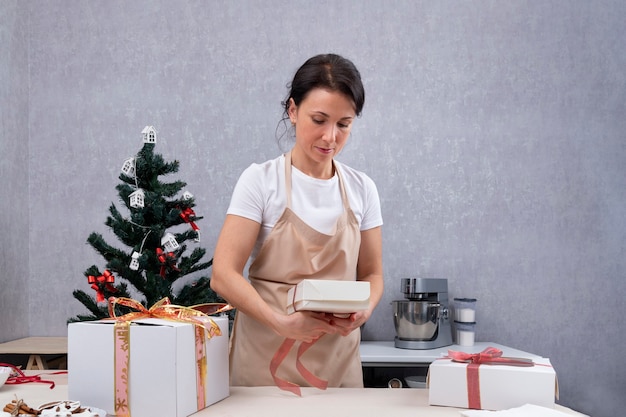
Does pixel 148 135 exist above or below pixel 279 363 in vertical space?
above

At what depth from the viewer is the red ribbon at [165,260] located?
2215 mm

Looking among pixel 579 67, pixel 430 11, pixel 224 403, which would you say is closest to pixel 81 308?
pixel 224 403

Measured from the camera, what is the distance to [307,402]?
113 cm

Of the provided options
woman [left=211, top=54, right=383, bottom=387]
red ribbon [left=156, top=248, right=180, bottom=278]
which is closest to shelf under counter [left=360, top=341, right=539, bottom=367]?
red ribbon [left=156, top=248, right=180, bottom=278]

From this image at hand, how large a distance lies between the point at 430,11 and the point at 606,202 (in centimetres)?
131

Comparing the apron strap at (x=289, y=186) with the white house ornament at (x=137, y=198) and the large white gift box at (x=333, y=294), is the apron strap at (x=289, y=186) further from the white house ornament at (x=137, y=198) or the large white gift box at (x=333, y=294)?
the white house ornament at (x=137, y=198)

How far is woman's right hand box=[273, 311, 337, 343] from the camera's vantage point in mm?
1147

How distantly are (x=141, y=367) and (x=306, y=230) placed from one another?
0.58 meters

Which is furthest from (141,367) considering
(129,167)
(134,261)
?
(129,167)

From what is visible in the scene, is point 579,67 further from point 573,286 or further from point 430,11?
point 573,286

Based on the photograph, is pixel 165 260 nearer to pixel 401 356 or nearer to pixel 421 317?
pixel 401 356

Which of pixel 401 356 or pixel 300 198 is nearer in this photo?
pixel 300 198

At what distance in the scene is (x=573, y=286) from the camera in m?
3.02

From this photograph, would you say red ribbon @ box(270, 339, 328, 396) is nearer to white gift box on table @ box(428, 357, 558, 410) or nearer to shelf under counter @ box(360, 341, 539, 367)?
white gift box on table @ box(428, 357, 558, 410)
